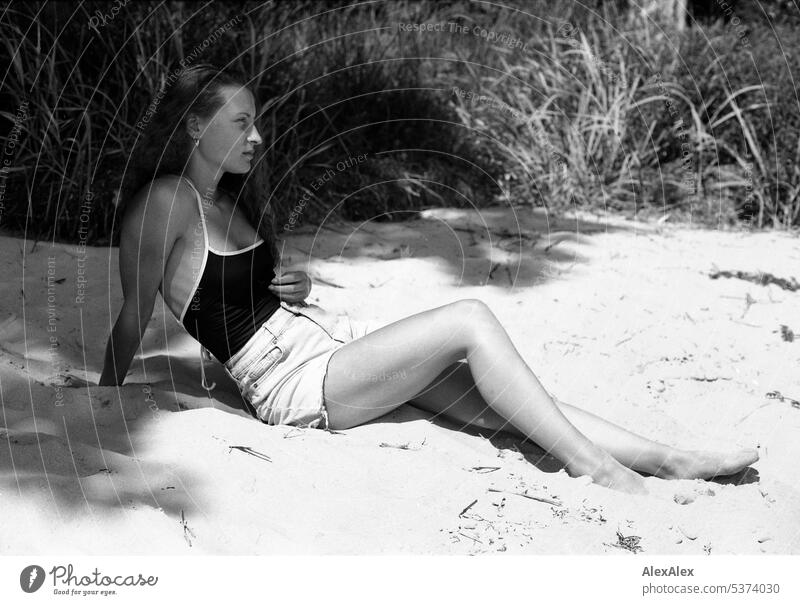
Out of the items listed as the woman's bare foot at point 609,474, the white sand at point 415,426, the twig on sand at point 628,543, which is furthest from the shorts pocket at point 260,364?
the twig on sand at point 628,543

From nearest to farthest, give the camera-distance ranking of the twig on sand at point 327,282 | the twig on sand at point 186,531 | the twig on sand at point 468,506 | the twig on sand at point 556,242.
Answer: the twig on sand at point 186,531, the twig on sand at point 468,506, the twig on sand at point 327,282, the twig on sand at point 556,242

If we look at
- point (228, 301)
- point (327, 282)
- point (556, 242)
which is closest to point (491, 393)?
point (228, 301)

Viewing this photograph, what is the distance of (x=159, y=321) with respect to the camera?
4211mm

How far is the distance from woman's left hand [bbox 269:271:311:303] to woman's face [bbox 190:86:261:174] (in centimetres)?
41

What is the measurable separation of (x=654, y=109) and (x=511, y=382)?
3972mm

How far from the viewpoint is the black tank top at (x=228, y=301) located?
3.20m

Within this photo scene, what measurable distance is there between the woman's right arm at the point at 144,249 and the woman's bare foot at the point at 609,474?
57.1 inches

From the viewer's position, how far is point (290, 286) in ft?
10.9

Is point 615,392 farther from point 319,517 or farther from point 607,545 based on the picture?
point 319,517

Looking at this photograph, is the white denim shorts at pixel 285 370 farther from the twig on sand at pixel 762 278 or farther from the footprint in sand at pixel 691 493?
the twig on sand at pixel 762 278

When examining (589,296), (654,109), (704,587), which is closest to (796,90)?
(654,109)

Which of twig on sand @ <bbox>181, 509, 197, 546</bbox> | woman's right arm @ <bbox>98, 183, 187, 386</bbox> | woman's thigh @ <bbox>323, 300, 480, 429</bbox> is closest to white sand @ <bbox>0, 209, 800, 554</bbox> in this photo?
twig on sand @ <bbox>181, 509, 197, 546</bbox>

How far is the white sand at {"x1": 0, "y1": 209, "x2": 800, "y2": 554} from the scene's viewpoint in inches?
105

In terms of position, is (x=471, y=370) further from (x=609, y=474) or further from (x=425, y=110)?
(x=425, y=110)
